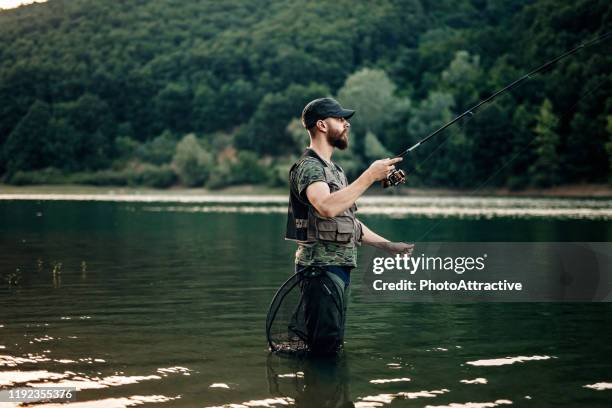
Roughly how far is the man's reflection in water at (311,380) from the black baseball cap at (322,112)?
227 cm

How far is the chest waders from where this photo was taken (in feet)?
26.6

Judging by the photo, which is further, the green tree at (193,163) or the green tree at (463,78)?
the green tree at (193,163)

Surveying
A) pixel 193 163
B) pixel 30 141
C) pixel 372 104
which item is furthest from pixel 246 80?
pixel 372 104

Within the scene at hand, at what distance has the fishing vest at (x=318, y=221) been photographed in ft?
26.4

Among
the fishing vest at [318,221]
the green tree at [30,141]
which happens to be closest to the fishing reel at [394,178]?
the fishing vest at [318,221]

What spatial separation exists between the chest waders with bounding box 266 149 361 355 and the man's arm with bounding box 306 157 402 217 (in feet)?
0.80

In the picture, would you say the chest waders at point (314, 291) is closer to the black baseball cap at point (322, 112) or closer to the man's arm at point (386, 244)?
the man's arm at point (386, 244)

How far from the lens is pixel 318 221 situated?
8047mm

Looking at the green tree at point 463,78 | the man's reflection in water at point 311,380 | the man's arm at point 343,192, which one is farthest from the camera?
the green tree at point 463,78

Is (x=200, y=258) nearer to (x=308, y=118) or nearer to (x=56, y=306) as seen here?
(x=56, y=306)

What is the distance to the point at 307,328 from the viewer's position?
28.1 feet

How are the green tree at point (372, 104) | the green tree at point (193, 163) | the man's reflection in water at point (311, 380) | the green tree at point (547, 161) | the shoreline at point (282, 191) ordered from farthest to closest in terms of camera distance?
the green tree at point (193, 163), the green tree at point (372, 104), the green tree at point (547, 161), the shoreline at point (282, 191), the man's reflection in water at point (311, 380)

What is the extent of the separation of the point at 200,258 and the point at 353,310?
10059mm

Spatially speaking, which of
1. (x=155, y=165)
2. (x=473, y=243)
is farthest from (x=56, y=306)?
(x=155, y=165)
